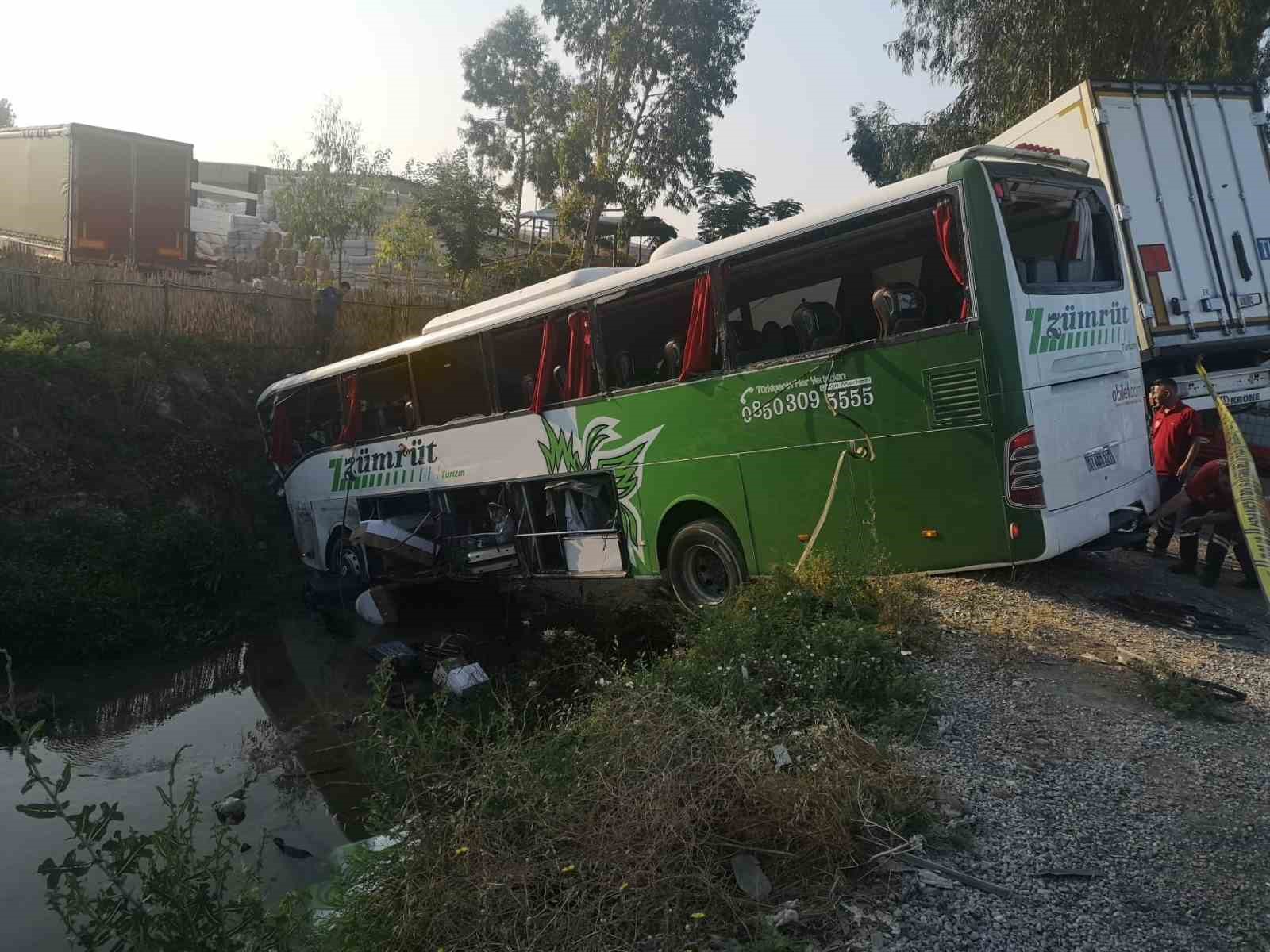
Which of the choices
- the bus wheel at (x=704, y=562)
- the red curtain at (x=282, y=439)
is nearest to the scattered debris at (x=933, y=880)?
the bus wheel at (x=704, y=562)

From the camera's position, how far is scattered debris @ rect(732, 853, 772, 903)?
10.8 ft

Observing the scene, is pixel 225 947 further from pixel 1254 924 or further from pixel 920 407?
pixel 920 407

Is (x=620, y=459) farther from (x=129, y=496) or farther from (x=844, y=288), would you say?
(x=129, y=496)

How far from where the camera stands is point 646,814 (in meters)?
3.55

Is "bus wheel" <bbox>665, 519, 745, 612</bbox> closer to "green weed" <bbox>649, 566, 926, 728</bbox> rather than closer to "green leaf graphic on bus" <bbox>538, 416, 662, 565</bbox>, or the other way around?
"green leaf graphic on bus" <bbox>538, 416, 662, 565</bbox>

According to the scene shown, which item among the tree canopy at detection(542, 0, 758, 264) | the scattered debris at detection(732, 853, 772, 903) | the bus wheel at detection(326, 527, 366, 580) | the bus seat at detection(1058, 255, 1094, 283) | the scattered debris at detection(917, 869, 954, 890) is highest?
the tree canopy at detection(542, 0, 758, 264)

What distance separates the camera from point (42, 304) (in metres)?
14.2

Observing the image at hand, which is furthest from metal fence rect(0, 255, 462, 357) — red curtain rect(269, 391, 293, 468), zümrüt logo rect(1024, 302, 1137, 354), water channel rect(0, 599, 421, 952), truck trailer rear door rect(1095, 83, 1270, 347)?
zümrüt logo rect(1024, 302, 1137, 354)

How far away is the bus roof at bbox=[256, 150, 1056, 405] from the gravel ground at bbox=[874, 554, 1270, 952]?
283cm

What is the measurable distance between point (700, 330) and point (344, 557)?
22.7 feet

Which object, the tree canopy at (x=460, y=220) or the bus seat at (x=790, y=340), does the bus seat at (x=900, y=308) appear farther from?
the tree canopy at (x=460, y=220)

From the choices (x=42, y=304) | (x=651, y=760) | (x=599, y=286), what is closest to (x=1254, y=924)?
(x=651, y=760)

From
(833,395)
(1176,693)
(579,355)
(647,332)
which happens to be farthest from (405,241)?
(1176,693)

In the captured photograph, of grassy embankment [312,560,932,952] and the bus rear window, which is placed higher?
the bus rear window
